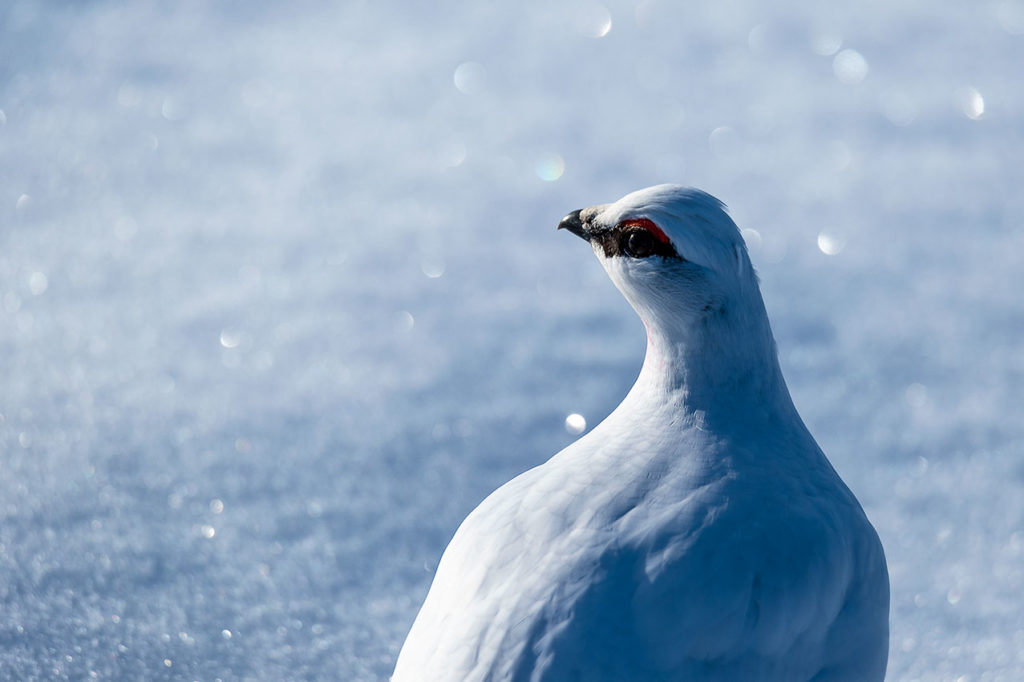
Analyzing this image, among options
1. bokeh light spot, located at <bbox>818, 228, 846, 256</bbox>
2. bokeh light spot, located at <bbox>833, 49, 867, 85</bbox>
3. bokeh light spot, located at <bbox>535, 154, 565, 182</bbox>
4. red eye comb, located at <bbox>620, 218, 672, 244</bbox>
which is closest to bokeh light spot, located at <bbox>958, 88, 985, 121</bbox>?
bokeh light spot, located at <bbox>833, 49, 867, 85</bbox>

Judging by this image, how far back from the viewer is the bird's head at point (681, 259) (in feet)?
5.46

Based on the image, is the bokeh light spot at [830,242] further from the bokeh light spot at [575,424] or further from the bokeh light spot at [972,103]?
the bokeh light spot at [575,424]

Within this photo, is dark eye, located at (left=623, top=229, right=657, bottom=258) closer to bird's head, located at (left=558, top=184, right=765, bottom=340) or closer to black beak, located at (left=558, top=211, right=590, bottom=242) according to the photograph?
bird's head, located at (left=558, top=184, right=765, bottom=340)

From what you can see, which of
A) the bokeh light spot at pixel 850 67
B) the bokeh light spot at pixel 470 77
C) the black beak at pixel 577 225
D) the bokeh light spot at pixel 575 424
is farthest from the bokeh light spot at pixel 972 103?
the black beak at pixel 577 225

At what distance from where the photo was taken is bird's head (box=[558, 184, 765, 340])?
166cm

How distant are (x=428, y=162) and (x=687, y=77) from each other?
3.84ft

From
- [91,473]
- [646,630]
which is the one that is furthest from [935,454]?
[91,473]

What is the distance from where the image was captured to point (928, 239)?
12.4 ft

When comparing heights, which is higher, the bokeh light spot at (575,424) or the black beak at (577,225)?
the black beak at (577,225)

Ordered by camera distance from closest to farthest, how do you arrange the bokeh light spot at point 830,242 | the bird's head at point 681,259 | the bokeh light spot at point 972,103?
the bird's head at point 681,259
the bokeh light spot at point 830,242
the bokeh light spot at point 972,103

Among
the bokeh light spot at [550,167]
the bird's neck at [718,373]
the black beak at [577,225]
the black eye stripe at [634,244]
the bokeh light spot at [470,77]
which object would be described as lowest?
the bokeh light spot at [550,167]

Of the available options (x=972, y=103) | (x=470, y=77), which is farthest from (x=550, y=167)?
(x=972, y=103)

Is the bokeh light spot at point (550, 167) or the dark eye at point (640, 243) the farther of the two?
the bokeh light spot at point (550, 167)

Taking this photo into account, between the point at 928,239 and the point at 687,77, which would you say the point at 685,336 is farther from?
the point at 687,77
